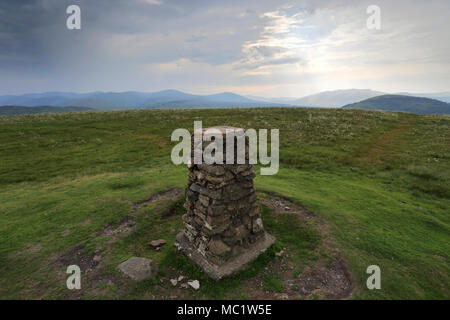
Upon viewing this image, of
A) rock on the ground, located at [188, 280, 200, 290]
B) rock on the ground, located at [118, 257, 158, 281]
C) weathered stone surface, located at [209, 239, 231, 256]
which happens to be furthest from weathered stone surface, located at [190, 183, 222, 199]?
rock on the ground, located at [118, 257, 158, 281]

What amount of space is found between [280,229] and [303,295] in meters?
3.41

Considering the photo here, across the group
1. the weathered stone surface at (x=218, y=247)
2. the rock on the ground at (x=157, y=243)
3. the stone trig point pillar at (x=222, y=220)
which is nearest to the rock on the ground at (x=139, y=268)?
the rock on the ground at (x=157, y=243)

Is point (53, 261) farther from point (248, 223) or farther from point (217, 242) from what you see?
point (248, 223)

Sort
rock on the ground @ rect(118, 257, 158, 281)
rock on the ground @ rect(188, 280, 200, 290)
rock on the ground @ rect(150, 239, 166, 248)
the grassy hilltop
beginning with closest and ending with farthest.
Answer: rock on the ground @ rect(188, 280, 200, 290) < the grassy hilltop < rock on the ground @ rect(118, 257, 158, 281) < rock on the ground @ rect(150, 239, 166, 248)

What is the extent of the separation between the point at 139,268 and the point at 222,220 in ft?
11.3

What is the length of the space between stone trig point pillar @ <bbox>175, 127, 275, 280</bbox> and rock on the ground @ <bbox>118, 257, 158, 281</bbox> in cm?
118

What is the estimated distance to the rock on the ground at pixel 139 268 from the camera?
24.7 ft

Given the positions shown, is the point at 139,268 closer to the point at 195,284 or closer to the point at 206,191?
the point at 195,284

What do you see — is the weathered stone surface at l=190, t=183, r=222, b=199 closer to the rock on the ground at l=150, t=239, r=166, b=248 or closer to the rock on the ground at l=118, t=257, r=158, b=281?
the rock on the ground at l=150, t=239, r=166, b=248

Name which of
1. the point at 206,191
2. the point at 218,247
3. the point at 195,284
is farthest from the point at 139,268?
the point at 206,191

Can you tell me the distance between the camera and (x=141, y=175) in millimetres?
17016

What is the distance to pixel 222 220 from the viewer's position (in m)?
7.89

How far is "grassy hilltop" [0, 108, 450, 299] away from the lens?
Result: 7355 millimetres
